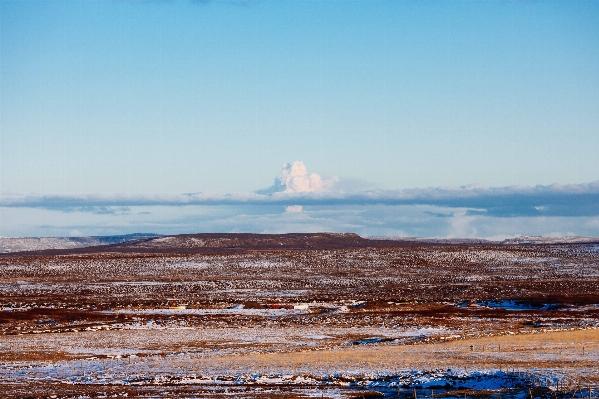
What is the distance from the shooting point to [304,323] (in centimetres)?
5294

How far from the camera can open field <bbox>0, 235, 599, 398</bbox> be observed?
3123 cm

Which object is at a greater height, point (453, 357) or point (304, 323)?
point (453, 357)

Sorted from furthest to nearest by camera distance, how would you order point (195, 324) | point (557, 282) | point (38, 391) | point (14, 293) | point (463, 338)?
point (557, 282) → point (14, 293) → point (195, 324) → point (463, 338) → point (38, 391)

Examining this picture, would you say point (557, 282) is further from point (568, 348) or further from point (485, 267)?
point (568, 348)

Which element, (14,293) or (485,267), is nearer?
(14,293)

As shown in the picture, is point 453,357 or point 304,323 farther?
point 304,323

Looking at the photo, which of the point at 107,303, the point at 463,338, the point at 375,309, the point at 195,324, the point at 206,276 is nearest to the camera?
the point at 463,338

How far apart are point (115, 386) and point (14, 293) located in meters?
51.0

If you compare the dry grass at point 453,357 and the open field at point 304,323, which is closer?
the open field at point 304,323

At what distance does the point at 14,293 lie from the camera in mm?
76250

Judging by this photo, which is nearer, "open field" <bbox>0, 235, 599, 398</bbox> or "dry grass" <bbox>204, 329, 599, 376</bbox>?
"open field" <bbox>0, 235, 599, 398</bbox>

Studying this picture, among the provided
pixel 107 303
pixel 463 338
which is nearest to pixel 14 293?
pixel 107 303

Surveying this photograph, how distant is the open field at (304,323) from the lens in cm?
3123

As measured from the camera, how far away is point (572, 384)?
29703 millimetres
